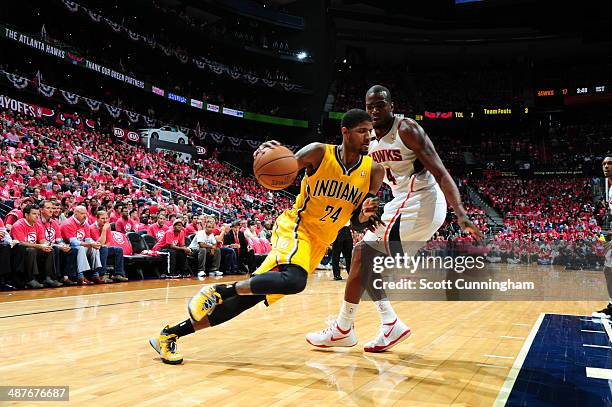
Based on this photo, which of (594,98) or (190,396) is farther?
(594,98)

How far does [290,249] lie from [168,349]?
1005mm

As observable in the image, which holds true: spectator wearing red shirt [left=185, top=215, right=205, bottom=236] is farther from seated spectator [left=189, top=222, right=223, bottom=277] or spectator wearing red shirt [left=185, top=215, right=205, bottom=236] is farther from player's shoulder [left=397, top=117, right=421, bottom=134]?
player's shoulder [left=397, top=117, right=421, bottom=134]

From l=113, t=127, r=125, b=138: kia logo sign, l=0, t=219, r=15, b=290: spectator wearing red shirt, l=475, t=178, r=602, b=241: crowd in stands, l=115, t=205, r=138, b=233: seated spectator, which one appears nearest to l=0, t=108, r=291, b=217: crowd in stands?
l=113, t=127, r=125, b=138: kia logo sign

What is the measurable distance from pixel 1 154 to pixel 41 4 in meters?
14.0

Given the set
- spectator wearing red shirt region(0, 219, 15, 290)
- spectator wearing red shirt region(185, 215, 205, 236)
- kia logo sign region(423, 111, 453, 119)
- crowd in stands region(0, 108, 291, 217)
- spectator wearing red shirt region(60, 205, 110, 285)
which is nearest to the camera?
spectator wearing red shirt region(0, 219, 15, 290)

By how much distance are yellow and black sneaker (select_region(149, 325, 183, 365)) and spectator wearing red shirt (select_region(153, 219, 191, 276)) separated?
7.31 m

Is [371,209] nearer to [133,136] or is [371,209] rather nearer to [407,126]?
[407,126]

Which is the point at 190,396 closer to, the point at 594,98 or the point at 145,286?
the point at 145,286

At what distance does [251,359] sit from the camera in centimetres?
337

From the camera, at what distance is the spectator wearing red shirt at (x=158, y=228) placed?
10656 mm

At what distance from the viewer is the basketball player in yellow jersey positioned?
→ 315 cm

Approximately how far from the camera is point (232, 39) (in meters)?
30.6

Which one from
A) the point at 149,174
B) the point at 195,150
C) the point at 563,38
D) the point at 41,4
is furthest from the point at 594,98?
the point at 41,4

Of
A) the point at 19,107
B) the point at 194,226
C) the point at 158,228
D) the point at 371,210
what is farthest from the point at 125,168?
the point at 371,210
